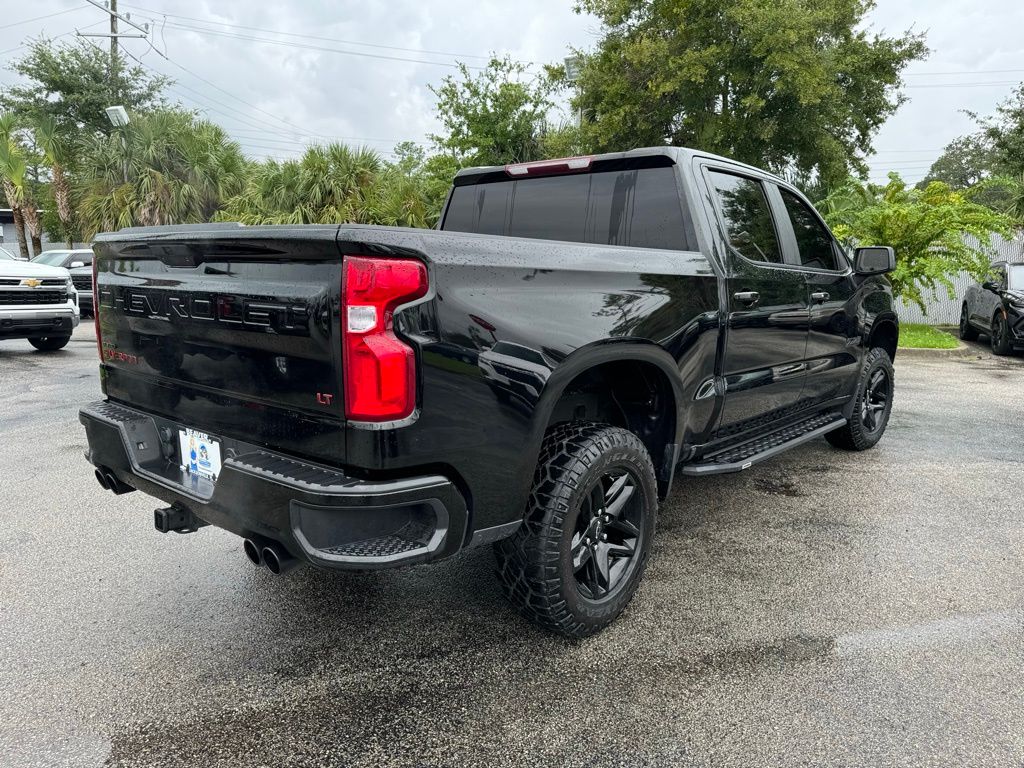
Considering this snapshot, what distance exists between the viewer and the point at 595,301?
8.54ft

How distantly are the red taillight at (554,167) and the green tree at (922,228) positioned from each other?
1007 cm

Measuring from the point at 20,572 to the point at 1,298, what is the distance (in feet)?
25.8

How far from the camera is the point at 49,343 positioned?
1080cm

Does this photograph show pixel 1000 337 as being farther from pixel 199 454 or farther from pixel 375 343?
pixel 199 454

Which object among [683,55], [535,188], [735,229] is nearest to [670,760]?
[735,229]

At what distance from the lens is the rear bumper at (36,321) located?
9555 millimetres

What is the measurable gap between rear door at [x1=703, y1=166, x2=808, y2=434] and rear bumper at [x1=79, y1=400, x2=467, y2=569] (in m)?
1.77

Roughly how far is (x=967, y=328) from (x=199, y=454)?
14.2 m

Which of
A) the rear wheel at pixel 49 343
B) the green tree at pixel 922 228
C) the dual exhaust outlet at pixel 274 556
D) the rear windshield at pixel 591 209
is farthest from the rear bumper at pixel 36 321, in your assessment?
the green tree at pixel 922 228

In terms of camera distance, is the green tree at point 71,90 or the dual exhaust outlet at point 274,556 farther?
the green tree at point 71,90

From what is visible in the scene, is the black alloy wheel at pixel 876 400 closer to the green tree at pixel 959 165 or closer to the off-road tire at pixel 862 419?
the off-road tire at pixel 862 419

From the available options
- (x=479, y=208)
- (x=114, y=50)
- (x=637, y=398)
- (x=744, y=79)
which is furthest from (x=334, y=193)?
(x=114, y=50)

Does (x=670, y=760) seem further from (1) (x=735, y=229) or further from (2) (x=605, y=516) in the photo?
(1) (x=735, y=229)

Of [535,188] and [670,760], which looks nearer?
[670,760]
